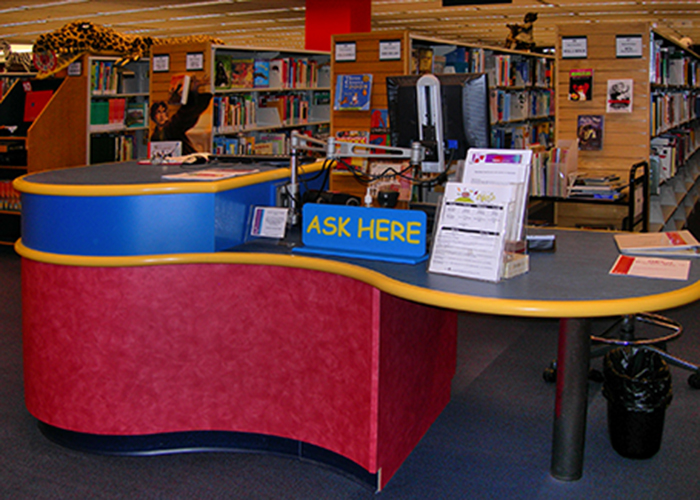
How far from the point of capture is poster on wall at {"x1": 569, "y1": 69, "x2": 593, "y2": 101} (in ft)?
17.6

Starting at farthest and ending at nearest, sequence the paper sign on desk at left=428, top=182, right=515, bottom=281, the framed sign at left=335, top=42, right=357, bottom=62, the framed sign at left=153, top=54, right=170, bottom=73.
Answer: the framed sign at left=153, top=54, right=170, bottom=73
the framed sign at left=335, top=42, right=357, bottom=62
the paper sign on desk at left=428, top=182, right=515, bottom=281

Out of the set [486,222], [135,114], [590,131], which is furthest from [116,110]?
[486,222]

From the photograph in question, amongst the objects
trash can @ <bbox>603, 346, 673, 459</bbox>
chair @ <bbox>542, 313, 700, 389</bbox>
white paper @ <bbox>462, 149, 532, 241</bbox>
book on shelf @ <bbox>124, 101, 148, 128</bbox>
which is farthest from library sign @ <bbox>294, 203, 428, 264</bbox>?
book on shelf @ <bbox>124, 101, 148, 128</bbox>

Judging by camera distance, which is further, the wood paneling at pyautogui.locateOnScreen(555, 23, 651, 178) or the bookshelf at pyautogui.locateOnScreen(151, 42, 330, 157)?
the bookshelf at pyautogui.locateOnScreen(151, 42, 330, 157)

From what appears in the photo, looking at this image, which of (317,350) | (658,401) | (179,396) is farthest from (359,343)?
(658,401)

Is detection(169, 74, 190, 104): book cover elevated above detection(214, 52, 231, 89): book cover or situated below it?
below

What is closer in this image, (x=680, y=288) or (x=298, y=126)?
(x=680, y=288)

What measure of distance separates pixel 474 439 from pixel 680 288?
1123 millimetres

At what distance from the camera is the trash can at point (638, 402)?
2.59 m

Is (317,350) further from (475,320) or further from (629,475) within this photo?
(475,320)

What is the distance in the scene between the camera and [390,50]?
17.4 feet

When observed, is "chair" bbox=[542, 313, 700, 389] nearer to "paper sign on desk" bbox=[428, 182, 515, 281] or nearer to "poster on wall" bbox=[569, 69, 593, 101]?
"paper sign on desk" bbox=[428, 182, 515, 281]

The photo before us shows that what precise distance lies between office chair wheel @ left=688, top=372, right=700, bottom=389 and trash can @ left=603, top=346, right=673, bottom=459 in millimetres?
754

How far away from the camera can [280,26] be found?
1731 cm
